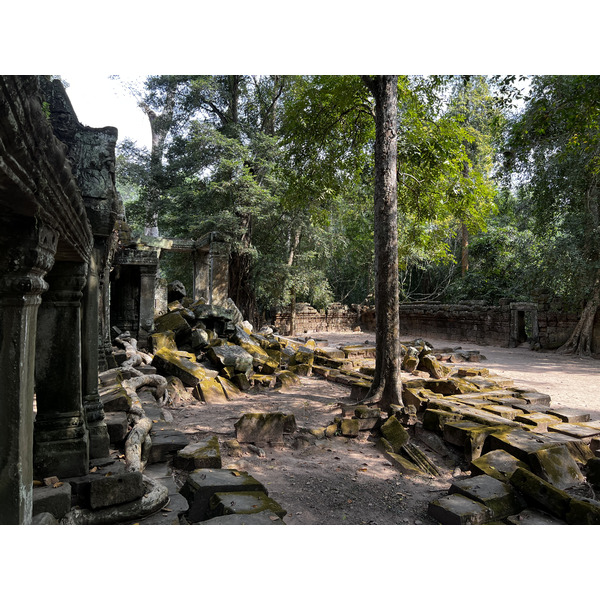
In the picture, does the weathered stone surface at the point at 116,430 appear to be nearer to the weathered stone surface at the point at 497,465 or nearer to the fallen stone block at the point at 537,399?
the weathered stone surface at the point at 497,465

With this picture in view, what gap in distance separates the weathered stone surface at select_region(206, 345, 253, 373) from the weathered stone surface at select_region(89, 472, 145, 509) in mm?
5076

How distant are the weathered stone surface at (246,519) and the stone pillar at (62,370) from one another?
0.92 m

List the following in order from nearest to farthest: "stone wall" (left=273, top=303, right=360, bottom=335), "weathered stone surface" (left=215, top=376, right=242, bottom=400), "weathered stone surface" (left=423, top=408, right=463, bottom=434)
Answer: "weathered stone surface" (left=423, top=408, right=463, bottom=434), "weathered stone surface" (left=215, top=376, right=242, bottom=400), "stone wall" (left=273, top=303, right=360, bottom=335)

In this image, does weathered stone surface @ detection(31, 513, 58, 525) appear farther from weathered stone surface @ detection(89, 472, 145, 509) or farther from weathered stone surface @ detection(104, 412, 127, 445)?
weathered stone surface @ detection(104, 412, 127, 445)

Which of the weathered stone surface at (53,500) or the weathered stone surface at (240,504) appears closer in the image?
the weathered stone surface at (53,500)

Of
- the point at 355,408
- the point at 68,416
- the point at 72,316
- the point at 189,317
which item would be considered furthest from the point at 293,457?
the point at 189,317

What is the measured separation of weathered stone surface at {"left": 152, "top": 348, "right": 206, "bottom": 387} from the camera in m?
6.88

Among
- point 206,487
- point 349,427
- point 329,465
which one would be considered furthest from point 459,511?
point 349,427

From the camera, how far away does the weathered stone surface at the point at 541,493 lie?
10.1ft

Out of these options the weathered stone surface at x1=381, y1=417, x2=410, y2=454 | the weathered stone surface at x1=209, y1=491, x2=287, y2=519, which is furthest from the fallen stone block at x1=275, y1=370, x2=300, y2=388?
the weathered stone surface at x1=209, y1=491, x2=287, y2=519

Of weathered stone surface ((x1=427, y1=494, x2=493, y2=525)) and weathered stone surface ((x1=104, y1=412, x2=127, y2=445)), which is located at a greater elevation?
weathered stone surface ((x1=104, y1=412, x2=127, y2=445))

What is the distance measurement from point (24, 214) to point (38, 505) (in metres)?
1.57

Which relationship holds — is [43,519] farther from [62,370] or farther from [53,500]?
[62,370]

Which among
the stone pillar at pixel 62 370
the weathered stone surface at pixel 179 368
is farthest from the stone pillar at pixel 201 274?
the stone pillar at pixel 62 370
